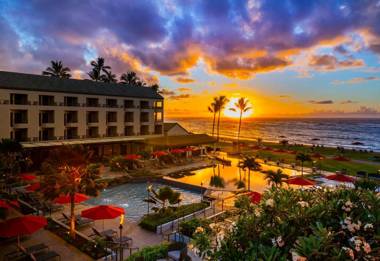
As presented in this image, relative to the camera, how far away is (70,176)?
→ 16000mm

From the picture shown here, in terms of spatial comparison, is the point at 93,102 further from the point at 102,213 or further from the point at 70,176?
the point at 102,213

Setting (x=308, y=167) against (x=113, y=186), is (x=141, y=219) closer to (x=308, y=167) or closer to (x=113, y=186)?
(x=113, y=186)

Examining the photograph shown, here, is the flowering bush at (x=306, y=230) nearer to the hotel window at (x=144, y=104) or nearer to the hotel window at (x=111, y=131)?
the hotel window at (x=111, y=131)

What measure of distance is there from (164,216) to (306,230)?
14935mm

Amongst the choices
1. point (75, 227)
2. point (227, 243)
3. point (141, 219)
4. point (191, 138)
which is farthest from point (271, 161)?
point (227, 243)

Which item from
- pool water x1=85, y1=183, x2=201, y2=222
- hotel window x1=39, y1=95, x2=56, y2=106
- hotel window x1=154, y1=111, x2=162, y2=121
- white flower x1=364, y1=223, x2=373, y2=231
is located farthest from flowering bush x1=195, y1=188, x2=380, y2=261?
hotel window x1=154, y1=111, x2=162, y2=121

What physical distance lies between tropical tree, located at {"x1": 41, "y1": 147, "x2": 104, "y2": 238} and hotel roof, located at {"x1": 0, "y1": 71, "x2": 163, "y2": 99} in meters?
22.6

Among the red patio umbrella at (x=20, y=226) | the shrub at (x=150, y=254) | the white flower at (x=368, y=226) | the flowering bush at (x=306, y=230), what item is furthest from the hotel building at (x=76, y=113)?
the white flower at (x=368, y=226)

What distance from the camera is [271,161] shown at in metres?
44.3

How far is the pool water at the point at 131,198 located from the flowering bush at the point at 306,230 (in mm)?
15335

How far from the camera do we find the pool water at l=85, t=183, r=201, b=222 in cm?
2226

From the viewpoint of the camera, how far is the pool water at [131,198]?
73.0ft

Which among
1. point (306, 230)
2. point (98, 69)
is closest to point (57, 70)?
point (98, 69)

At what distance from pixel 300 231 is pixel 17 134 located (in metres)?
38.3
